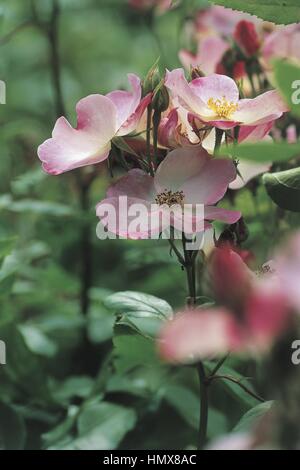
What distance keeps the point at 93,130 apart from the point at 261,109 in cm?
13

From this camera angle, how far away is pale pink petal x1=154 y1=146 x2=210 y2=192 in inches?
25.0

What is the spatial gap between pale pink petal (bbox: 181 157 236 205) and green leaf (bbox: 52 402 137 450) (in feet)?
1.13

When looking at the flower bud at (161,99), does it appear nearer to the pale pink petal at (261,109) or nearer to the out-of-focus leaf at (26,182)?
the pale pink petal at (261,109)

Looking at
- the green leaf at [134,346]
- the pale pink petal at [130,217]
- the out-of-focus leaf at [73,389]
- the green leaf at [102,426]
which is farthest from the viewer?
the out-of-focus leaf at [73,389]

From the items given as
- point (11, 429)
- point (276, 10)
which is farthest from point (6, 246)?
point (276, 10)

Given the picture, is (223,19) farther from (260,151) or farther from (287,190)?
(260,151)

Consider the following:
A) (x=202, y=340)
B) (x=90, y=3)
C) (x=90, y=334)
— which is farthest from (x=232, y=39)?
(x=90, y=3)

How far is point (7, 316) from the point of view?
3.25 ft

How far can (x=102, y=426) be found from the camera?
939 mm

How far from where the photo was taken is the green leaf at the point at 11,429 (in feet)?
2.98

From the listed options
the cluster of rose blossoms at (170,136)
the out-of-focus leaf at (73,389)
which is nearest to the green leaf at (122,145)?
the cluster of rose blossoms at (170,136)

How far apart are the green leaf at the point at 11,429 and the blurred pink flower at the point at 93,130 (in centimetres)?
38

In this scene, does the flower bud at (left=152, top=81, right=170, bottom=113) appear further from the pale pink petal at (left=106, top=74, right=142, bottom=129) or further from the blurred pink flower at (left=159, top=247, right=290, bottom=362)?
the blurred pink flower at (left=159, top=247, right=290, bottom=362)

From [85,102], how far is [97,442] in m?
0.40
